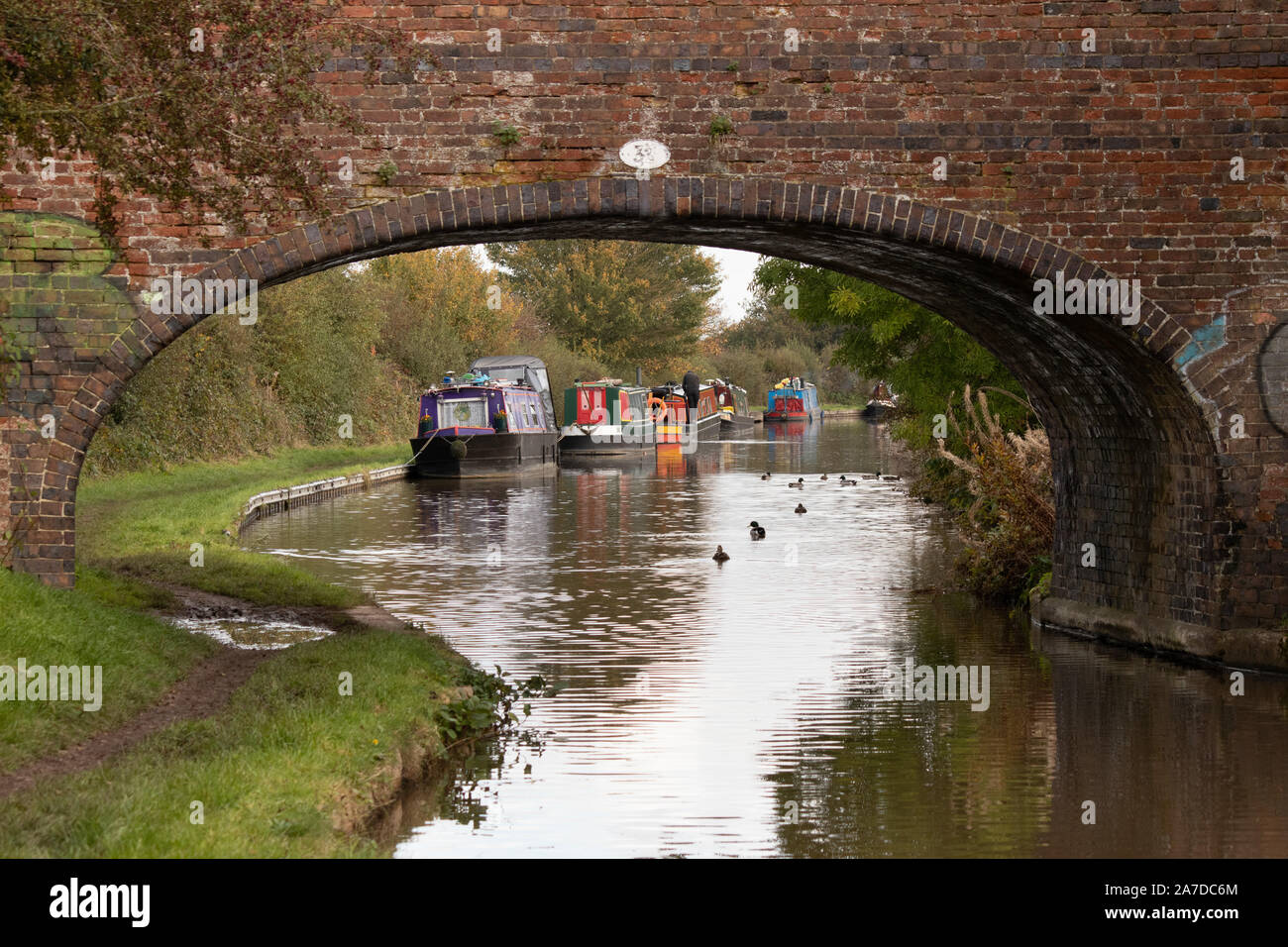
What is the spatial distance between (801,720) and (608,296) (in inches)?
2121

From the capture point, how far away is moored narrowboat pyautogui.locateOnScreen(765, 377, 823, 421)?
74.4m

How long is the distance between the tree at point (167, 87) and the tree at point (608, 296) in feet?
172

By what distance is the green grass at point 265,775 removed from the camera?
6.54 metres

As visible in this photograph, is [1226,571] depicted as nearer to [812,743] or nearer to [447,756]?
[812,743]

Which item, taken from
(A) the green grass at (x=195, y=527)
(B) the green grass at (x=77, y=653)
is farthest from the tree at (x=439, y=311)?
(B) the green grass at (x=77, y=653)

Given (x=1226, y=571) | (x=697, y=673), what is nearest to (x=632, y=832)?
(x=697, y=673)

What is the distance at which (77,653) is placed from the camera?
9.73m

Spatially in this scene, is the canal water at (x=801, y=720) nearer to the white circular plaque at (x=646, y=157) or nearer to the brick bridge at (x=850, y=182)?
the brick bridge at (x=850, y=182)

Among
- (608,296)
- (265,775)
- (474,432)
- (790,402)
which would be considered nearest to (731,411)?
(608,296)

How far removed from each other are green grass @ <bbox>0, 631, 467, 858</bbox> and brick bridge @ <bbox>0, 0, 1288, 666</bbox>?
8.90 feet

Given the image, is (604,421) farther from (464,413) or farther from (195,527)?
(195,527)

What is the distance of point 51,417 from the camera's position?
11.1 meters
